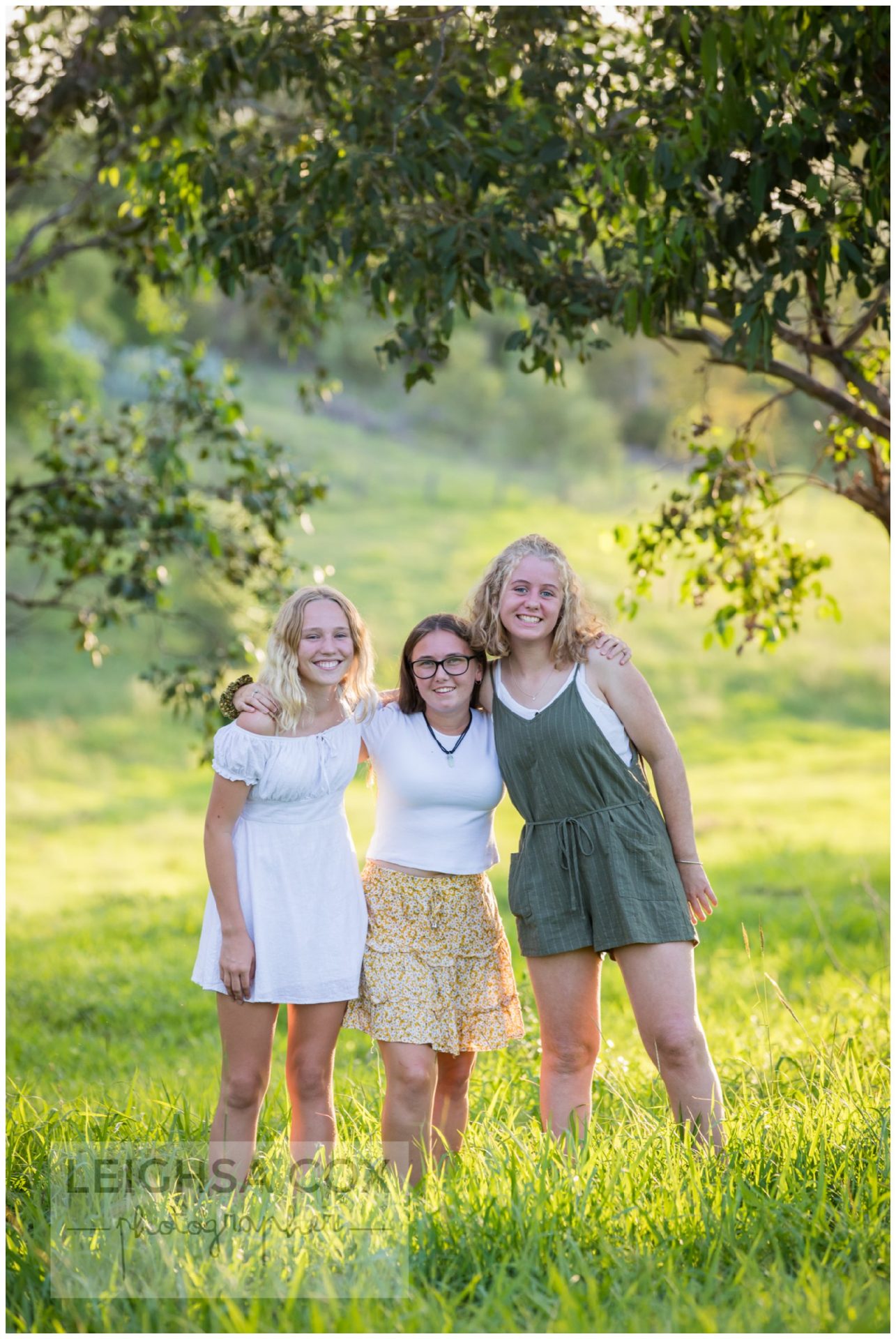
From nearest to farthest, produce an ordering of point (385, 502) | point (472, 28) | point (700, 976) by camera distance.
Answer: point (472, 28)
point (700, 976)
point (385, 502)

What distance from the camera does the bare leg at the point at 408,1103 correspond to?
11.3 ft

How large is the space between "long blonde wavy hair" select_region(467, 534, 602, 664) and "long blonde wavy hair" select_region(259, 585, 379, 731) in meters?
0.34

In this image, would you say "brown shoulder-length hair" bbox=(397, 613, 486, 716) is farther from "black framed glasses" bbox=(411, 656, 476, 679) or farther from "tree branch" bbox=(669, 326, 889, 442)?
"tree branch" bbox=(669, 326, 889, 442)

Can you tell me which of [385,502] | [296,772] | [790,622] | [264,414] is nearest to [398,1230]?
[296,772]

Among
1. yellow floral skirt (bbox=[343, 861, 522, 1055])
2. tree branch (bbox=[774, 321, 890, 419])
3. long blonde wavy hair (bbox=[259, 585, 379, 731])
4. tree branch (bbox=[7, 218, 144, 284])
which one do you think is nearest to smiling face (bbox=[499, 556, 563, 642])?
long blonde wavy hair (bbox=[259, 585, 379, 731])

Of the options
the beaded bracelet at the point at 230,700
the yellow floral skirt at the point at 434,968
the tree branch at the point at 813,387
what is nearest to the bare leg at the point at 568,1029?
the yellow floral skirt at the point at 434,968

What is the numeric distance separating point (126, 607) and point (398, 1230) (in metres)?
4.14

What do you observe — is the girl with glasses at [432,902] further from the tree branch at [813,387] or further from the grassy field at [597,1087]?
the tree branch at [813,387]

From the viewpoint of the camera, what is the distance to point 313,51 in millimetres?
4715

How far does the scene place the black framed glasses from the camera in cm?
364

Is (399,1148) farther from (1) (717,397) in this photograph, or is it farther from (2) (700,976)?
(1) (717,397)

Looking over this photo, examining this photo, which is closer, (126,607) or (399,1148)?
(399,1148)

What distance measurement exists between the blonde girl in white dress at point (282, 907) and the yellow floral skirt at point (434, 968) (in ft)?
0.21

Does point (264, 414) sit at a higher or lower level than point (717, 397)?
higher
